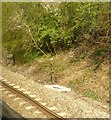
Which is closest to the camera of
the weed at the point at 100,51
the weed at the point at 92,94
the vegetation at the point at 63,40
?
the weed at the point at 92,94

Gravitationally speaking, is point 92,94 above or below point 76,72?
below

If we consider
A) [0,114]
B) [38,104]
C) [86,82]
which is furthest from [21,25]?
[0,114]

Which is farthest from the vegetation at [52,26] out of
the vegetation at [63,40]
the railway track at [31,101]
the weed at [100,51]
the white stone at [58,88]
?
the railway track at [31,101]

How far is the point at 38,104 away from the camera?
35.7 feet

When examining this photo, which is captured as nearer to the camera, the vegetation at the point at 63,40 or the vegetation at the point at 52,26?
the vegetation at the point at 63,40

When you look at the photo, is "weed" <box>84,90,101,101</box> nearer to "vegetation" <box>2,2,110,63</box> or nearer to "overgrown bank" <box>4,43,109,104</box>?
"overgrown bank" <box>4,43,109,104</box>

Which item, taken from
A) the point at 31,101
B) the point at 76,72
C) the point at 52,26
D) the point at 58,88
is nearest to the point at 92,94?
the point at 58,88

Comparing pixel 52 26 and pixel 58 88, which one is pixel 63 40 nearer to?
pixel 52 26

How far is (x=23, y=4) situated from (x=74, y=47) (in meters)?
4.36

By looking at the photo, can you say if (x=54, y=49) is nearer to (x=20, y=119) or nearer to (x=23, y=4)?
(x=23, y=4)

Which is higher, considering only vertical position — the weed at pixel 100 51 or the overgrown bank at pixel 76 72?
the weed at pixel 100 51

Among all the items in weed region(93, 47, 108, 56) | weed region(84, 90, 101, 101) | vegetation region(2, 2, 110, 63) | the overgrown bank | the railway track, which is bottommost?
the railway track

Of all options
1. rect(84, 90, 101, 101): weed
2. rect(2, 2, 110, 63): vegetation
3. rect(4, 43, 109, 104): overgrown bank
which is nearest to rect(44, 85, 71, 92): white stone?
rect(4, 43, 109, 104): overgrown bank

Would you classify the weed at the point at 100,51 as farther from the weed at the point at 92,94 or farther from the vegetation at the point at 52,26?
the weed at the point at 92,94
